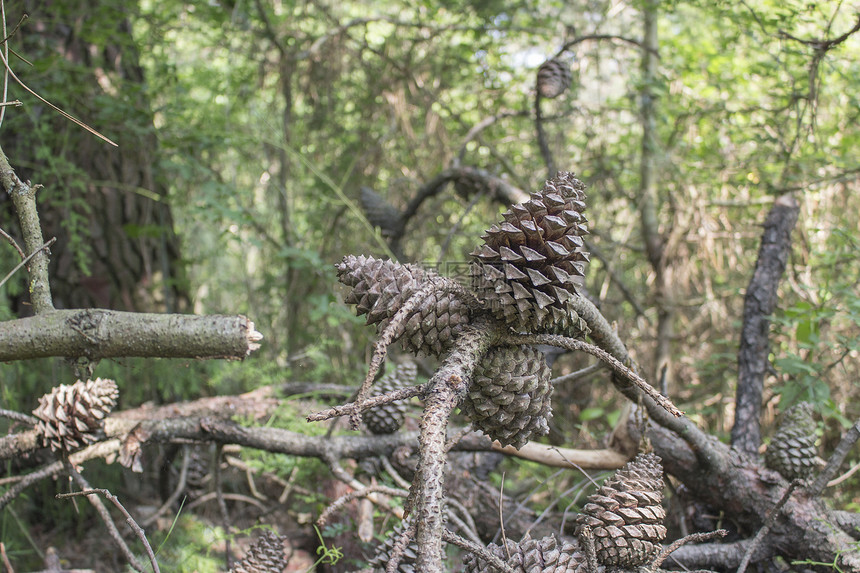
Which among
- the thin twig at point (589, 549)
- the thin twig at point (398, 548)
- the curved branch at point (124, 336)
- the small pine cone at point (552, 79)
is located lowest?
the thin twig at point (589, 549)

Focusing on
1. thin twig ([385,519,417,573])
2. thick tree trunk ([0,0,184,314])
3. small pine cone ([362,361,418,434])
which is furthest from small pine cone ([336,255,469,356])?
thick tree trunk ([0,0,184,314])

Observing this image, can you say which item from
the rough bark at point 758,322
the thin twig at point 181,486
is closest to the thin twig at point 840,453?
the rough bark at point 758,322

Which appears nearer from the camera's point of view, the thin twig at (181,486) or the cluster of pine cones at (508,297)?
the cluster of pine cones at (508,297)

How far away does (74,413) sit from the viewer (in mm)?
1490

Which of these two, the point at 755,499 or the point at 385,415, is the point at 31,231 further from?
the point at 755,499

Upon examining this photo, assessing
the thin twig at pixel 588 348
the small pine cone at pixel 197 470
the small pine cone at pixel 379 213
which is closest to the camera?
the thin twig at pixel 588 348

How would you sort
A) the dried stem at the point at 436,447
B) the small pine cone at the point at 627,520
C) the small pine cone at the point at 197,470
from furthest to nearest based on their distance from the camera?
the small pine cone at the point at 197,470, the small pine cone at the point at 627,520, the dried stem at the point at 436,447

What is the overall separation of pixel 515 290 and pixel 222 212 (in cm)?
189

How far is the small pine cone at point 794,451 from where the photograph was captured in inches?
62.8

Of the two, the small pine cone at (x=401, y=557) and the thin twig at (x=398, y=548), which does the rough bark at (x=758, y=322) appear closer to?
the small pine cone at (x=401, y=557)

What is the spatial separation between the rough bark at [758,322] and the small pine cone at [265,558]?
1.48m

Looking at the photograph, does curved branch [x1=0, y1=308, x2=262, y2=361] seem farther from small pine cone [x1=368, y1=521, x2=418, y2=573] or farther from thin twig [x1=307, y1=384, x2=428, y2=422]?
small pine cone [x1=368, y1=521, x2=418, y2=573]

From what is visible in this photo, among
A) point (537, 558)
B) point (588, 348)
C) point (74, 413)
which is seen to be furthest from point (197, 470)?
point (588, 348)

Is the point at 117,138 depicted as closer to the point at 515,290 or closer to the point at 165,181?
the point at 165,181
